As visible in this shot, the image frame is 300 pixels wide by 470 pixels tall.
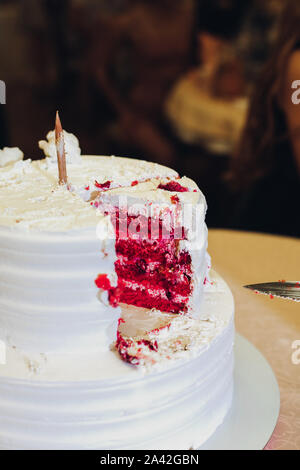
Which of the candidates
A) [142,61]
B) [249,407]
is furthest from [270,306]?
[142,61]

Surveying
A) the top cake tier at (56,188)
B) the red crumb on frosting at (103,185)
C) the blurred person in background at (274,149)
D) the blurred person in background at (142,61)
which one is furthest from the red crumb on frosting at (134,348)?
the blurred person in background at (142,61)

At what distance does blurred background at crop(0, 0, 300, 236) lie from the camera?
3893mm

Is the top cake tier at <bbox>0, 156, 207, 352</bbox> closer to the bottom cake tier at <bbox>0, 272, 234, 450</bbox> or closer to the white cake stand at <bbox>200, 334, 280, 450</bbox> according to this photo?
the bottom cake tier at <bbox>0, 272, 234, 450</bbox>

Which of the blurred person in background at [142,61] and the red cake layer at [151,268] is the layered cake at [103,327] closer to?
the red cake layer at [151,268]

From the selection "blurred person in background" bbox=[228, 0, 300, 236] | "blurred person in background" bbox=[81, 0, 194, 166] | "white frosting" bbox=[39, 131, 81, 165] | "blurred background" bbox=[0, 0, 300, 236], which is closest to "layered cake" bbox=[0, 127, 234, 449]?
"white frosting" bbox=[39, 131, 81, 165]

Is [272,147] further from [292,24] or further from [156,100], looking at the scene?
[156,100]

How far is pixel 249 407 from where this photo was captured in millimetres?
2092

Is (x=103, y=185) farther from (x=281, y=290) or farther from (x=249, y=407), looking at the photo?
(x=249, y=407)

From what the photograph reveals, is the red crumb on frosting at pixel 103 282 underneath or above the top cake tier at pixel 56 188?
underneath

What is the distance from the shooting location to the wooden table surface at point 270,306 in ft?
7.01

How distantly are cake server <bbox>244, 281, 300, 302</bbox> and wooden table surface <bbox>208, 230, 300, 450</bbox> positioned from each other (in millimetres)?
336

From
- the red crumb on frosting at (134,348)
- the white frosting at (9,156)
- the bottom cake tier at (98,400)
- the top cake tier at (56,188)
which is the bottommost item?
the bottom cake tier at (98,400)

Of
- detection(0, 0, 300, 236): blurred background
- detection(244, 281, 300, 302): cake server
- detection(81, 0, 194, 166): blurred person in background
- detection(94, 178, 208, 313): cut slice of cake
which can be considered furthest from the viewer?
detection(81, 0, 194, 166): blurred person in background
